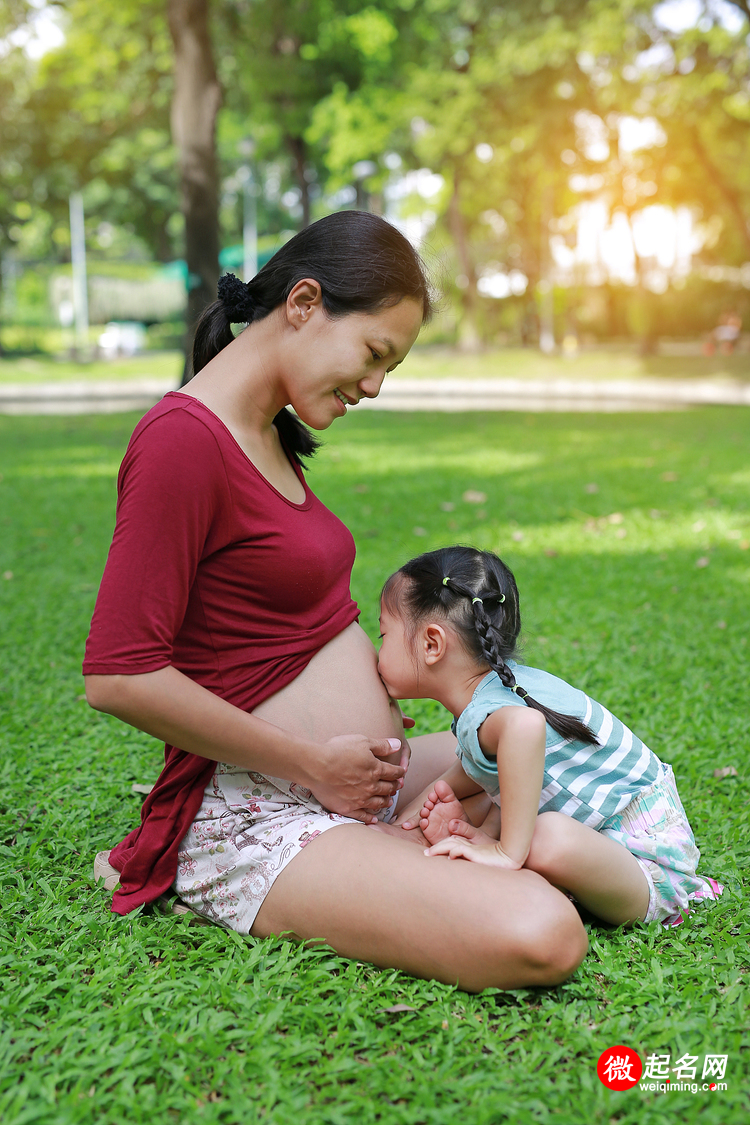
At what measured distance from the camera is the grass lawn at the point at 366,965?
5.87ft

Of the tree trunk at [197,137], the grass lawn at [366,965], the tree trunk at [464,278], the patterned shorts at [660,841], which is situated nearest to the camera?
the grass lawn at [366,965]

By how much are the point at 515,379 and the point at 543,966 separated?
21967mm

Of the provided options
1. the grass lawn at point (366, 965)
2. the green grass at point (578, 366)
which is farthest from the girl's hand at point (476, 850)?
the green grass at point (578, 366)

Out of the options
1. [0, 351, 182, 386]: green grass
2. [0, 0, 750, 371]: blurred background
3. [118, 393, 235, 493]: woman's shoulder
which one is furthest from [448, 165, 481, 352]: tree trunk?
[118, 393, 235, 493]: woman's shoulder

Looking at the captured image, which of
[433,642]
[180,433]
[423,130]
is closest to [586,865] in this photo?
[433,642]

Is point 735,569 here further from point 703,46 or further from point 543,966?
point 703,46

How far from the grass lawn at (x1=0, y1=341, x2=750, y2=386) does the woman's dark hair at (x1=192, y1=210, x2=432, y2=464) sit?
1966 cm

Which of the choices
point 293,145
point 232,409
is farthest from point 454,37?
point 232,409

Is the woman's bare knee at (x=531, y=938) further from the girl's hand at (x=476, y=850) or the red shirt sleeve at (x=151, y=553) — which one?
the red shirt sleeve at (x=151, y=553)

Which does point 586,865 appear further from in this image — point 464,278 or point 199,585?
point 464,278

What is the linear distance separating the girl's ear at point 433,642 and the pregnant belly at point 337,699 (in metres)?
0.17

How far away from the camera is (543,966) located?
1.96 m

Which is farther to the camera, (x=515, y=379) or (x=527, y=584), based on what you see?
(x=515, y=379)

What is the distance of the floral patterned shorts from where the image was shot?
214cm
